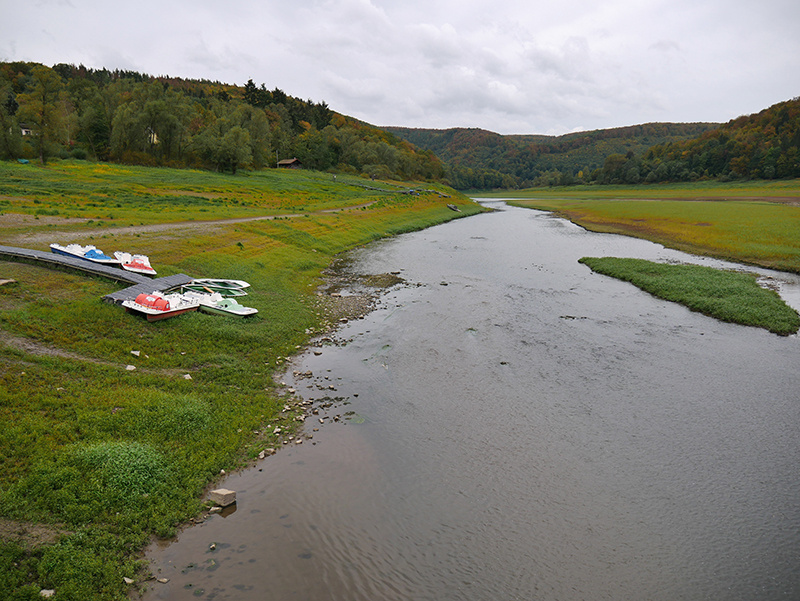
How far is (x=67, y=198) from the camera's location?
45625mm

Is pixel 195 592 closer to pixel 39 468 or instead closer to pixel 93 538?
pixel 93 538

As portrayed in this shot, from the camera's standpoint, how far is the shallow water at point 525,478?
943 centimetres

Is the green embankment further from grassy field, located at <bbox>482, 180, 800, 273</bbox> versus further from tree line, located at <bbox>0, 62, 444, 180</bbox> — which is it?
tree line, located at <bbox>0, 62, 444, 180</bbox>

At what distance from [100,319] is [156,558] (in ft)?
38.4

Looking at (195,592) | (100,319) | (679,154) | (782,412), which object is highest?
(679,154)

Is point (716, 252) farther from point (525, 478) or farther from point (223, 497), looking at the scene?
point (223, 497)

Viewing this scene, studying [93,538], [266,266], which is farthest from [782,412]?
[266,266]

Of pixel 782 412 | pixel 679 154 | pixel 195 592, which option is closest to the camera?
pixel 195 592

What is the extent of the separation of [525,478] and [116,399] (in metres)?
12.0

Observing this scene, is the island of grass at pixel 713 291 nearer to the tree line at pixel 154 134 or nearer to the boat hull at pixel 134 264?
the boat hull at pixel 134 264

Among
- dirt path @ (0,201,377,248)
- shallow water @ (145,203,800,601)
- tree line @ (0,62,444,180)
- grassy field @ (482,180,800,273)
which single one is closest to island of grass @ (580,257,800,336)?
shallow water @ (145,203,800,601)

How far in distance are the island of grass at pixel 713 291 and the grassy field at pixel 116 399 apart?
22.4 m

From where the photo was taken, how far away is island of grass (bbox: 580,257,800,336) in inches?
978

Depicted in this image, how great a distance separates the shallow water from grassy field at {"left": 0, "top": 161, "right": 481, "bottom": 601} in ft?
3.94
